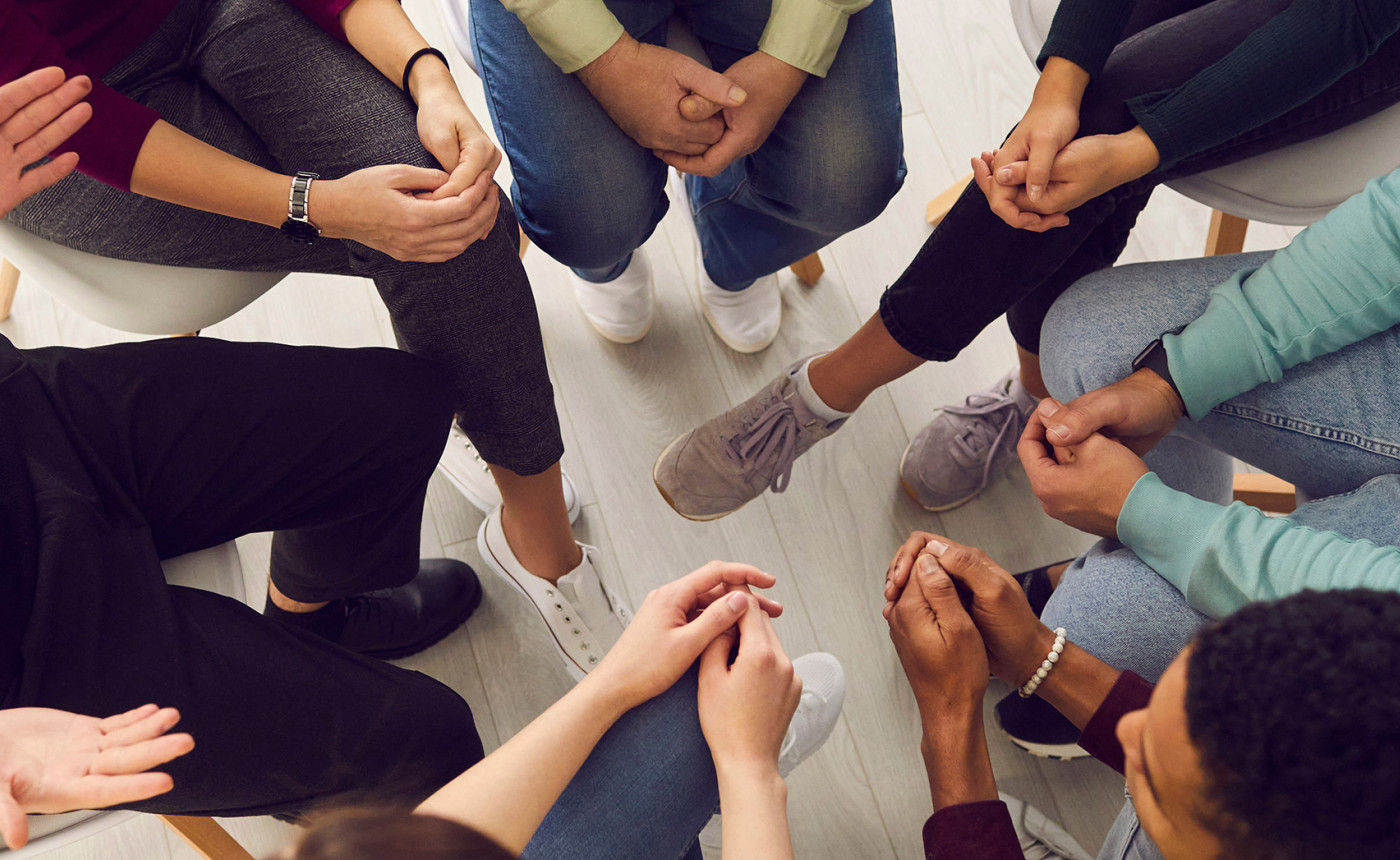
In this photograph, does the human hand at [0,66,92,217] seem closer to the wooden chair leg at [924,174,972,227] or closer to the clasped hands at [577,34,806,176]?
the clasped hands at [577,34,806,176]

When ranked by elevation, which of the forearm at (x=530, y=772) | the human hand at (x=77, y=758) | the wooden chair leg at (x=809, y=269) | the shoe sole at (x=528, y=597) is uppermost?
the wooden chair leg at (x=809, y=269)

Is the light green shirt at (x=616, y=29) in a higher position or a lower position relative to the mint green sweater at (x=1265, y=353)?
higher

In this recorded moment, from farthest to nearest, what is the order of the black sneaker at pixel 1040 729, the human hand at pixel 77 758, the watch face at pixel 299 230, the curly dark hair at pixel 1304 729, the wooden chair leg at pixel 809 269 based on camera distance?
the wooden chair leg at pixel 809 269 < the black sneaker at pixel 1040 729 < the watch face at pixel 299 230 < the human hand at pixel 77 758 < the curly dark hair at pixel 1304 729

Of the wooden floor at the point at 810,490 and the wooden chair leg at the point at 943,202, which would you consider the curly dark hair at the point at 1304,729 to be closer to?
the wooden floor at the point at 810,490

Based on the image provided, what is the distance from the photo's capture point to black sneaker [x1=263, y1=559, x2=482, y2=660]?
126 centimetres

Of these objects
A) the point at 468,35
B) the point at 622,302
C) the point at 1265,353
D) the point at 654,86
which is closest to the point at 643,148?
the point at 654,86

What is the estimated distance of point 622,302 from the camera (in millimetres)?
1460

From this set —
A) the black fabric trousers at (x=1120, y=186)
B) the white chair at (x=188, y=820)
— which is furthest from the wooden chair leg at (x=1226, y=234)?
the white chair at (x=188, y=820)

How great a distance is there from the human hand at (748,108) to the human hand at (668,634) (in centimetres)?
49

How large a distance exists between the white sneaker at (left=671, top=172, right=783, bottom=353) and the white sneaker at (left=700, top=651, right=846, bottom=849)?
548 millimetres

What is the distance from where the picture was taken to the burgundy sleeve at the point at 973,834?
81 cm

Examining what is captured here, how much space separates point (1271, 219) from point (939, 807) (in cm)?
78

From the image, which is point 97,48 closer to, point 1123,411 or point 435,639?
point 435,639

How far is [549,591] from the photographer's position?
1257mm
